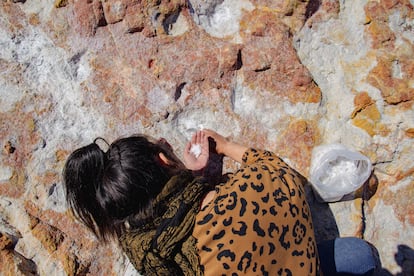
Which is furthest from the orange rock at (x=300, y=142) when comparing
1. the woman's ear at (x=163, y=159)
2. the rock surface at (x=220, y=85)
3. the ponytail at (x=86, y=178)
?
the ponytail at (x=86, y=178)

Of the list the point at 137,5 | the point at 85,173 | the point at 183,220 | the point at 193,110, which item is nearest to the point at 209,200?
the point at 183,220

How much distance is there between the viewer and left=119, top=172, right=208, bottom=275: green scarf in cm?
126

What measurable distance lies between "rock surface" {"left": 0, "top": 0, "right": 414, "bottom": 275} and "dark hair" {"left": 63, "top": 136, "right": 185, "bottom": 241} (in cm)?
49

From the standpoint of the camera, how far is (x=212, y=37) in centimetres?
184

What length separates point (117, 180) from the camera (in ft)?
4.05

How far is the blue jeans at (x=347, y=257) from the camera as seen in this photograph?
5.63ft

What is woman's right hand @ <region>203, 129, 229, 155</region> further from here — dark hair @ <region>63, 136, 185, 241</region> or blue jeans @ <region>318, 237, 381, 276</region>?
blue jeans @ <region>318, 237, 381, 276</region>

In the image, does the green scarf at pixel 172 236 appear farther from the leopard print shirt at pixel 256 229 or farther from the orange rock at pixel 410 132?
the orange rock at pixel 410 132

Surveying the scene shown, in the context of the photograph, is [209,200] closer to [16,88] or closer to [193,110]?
[193,110]

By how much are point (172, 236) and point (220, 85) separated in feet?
2.76

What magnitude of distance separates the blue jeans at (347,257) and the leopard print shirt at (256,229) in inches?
13.5

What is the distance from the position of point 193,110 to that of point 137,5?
0.57 metres

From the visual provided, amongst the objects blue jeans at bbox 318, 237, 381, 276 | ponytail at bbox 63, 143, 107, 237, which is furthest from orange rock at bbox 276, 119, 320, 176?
ponytail at bbox 63, 143, 107, 237

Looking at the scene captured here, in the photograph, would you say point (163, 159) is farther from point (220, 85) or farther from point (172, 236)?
point (220, 85)
